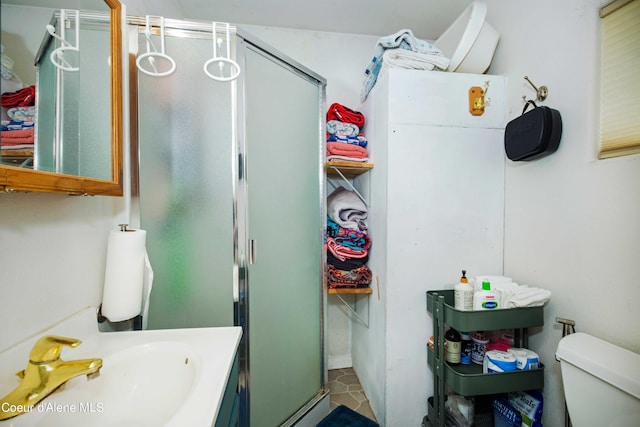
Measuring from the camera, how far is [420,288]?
1.32 metres

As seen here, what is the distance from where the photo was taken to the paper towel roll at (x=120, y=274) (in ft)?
2.65

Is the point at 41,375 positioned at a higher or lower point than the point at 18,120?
lower

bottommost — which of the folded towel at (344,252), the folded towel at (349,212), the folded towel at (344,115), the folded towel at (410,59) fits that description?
the folded towel at (344,252)

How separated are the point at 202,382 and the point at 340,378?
150 cm

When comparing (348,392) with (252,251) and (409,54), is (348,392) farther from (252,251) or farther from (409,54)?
(409,54)

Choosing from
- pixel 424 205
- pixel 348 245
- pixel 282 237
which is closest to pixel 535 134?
pixel 424 205

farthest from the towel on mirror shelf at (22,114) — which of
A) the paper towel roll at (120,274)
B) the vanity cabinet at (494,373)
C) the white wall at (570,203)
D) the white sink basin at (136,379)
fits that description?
the white wall at (570,203)

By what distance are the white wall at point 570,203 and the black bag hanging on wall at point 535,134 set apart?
0.14ft

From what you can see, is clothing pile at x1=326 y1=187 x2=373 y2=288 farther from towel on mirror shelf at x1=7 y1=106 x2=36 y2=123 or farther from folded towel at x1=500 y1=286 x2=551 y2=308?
towel on mirror shelf at x1=7 y1=106 x2=36 y2=123

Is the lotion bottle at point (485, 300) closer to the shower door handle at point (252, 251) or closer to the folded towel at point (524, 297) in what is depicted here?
the folded towel at point (524, 297)

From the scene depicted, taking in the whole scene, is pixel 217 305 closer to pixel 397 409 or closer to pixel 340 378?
pixel 397 409

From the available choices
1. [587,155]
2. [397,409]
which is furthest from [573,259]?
[397,409]

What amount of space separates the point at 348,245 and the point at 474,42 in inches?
49.4

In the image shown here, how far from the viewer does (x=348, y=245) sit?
1521mm
